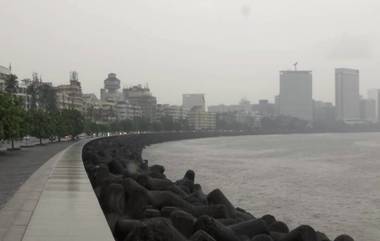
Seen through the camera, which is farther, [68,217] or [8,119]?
[8,119]

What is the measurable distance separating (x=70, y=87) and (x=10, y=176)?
462 ft

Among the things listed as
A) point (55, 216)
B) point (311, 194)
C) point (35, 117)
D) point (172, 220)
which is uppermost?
point (35, 117)

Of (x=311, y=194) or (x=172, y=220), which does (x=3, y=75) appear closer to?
(x=311, y=194)

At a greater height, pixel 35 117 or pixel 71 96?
pixel 71 96

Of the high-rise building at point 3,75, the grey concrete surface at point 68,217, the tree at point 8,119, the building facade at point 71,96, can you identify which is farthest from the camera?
the building facade at point 71,96

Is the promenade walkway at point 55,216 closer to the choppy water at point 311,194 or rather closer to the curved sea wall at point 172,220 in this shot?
the curved sea wall at point 172,220

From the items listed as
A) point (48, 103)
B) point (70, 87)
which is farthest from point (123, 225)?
point (70, 87)

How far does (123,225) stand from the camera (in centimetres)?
934

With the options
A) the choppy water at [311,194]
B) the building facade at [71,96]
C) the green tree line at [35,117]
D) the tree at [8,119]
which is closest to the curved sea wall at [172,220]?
the choppy water at [311,194]

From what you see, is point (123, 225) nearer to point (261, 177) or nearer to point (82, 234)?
point (82, 234)

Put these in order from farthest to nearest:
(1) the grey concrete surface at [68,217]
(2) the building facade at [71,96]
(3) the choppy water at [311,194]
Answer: (2) the building facade at [71,96], (3) the choppy water at [311,194], (1) the grey concrete surface at [68,217]

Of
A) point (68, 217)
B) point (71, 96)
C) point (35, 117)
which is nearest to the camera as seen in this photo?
point (68, 217)

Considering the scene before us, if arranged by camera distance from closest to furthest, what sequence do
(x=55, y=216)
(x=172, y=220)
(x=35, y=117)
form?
(x=55, y=216), (x=172, y=220), (x=35, y=117)

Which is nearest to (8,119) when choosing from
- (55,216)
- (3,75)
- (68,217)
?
(55,216)
